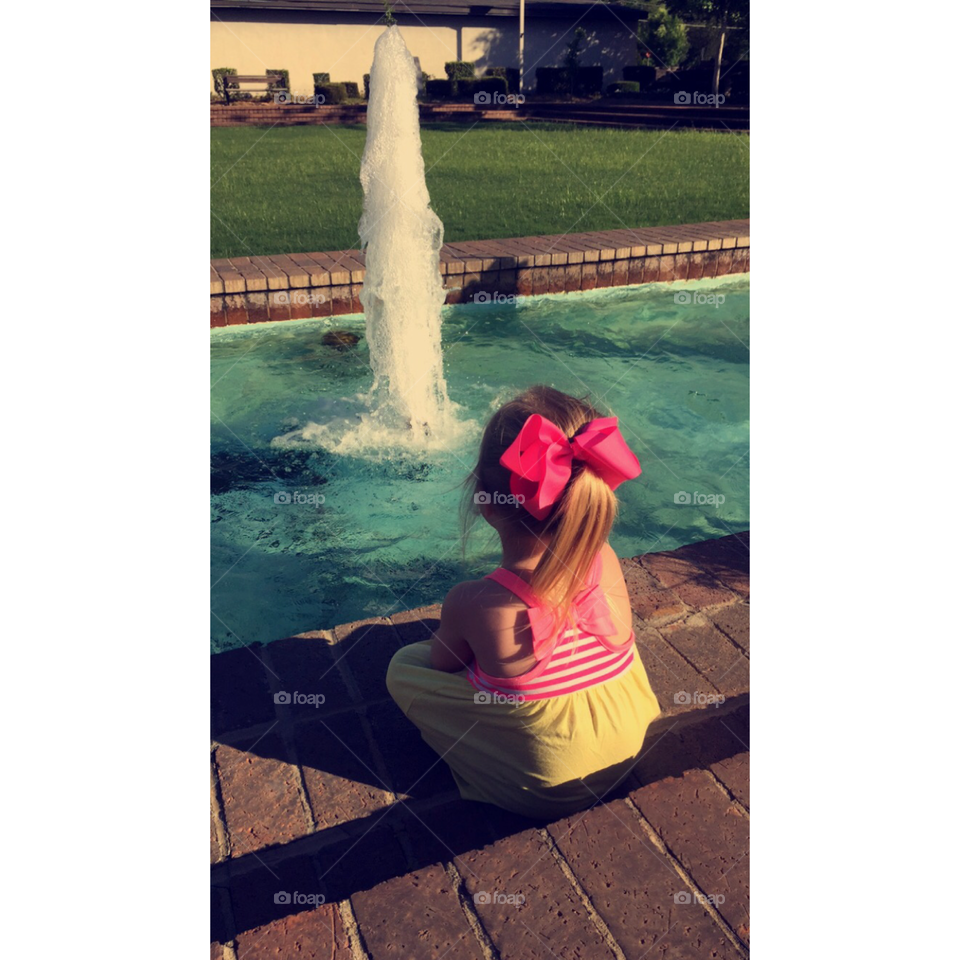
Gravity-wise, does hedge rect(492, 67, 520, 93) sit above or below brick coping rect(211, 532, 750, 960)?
above

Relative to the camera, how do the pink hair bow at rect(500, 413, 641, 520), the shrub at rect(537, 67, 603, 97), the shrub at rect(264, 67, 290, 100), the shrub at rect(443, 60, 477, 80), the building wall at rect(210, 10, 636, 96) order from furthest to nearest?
the shrub at rect(537, 67, 603, 97), the shrub at rect(443, 60, 477, 80), the building wall at rect(210, 10, 636, 96), the shrub at rect(264, 67, 290, 100), the pink hair bow at rect(500, 413, 641, 520)

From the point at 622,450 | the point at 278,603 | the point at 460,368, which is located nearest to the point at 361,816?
the point at 622,450

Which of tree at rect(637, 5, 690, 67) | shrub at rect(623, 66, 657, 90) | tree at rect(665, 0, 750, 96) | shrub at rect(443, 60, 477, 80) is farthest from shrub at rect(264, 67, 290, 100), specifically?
shrub at rect(623, 66, 657, 90)

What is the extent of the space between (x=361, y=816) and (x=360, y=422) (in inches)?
131

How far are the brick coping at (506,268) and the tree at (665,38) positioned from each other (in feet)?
72.7

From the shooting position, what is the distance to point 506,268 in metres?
7.00

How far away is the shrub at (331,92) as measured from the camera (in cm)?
2434

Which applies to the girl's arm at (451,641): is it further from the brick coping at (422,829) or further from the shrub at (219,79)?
the shrub at (219,79)

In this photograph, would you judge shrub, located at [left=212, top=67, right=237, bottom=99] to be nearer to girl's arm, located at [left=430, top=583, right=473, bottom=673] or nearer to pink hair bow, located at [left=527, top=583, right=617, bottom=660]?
girl's arm, located at [left=430, top=583, right=473, bottom=673]

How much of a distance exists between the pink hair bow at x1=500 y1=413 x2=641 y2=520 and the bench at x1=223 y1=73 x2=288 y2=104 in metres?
25.0

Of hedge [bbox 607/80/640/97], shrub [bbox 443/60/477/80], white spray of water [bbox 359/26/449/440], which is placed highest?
shrub [bbox 443/60/477/80]

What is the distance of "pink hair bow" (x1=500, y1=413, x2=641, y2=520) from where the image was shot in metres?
1.84

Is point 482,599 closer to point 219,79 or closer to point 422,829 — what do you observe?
point 422,829

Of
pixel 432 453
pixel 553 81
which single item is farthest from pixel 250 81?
pixel 432 453
